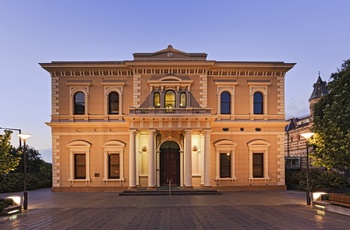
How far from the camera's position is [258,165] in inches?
1016

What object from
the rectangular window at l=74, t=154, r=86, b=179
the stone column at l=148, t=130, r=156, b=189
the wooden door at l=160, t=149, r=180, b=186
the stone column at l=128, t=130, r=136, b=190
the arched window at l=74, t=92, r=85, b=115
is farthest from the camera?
the arched window at l=74, t=92, r=85, b=115

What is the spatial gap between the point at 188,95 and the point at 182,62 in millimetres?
2786

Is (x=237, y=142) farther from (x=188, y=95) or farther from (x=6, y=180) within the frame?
(x=6, y=180)

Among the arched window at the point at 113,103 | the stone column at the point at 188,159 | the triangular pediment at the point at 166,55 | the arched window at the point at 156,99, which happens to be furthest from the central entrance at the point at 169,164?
the triangular pediment at the point at 166,55

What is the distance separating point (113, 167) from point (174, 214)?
38.9 feet

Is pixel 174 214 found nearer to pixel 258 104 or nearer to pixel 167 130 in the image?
pixel 167 130

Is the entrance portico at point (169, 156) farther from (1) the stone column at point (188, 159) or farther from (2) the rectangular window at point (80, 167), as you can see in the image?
(2) the rectangular window at point (80, 167)

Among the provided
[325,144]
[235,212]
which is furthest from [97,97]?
[325,144]

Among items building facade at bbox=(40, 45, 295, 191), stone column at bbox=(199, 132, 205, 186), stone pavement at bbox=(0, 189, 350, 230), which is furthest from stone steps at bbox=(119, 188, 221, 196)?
building facade at bbox=(40, 45, 295, 191)

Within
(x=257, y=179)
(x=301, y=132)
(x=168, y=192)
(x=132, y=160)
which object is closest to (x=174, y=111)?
(x=132, y=160)

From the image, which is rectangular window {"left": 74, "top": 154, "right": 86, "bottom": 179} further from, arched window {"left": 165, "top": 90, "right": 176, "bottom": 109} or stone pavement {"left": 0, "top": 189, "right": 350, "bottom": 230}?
arched window {"left": 165, "top": 90, "right": 176, "bottom": 109}

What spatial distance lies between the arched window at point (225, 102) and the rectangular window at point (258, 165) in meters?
4.47

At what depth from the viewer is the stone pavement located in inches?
487

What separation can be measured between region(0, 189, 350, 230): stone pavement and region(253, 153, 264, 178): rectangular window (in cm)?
541
